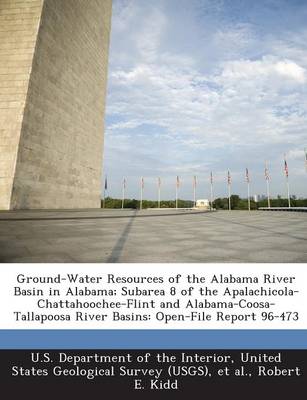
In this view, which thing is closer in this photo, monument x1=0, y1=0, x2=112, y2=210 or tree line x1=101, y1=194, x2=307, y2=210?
monument x1=0, y1=0, x2=112, y2=210

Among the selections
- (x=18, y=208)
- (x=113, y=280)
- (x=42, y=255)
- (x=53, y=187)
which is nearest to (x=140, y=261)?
(x=113, y=280)

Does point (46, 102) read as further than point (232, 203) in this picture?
No

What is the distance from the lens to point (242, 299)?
8.80 ft

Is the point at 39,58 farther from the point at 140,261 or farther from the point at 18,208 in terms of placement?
the point at 140,261

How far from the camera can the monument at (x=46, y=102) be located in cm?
1270

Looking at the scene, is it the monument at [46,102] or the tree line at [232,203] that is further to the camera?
the tree line at [232,203]

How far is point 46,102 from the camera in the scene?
14.6 m

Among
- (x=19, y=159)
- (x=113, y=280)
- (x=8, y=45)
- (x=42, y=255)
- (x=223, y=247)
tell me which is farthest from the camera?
(x=8, y=45)

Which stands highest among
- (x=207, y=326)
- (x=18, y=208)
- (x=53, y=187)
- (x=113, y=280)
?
(x=53, y=187)

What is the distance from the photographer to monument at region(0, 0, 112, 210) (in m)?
12.7

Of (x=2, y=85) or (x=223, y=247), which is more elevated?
(x=2, y=85)

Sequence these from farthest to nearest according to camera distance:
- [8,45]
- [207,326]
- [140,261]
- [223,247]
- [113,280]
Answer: [8,45], [223,247], [140,261], [113,280], [207,326]

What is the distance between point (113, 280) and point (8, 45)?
15939 millimetres

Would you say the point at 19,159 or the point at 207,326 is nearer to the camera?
the point at 207,326
